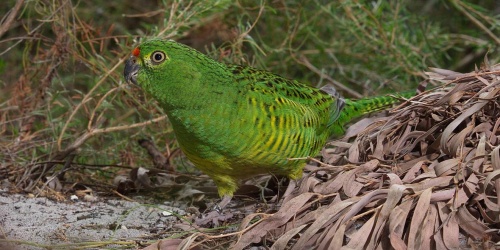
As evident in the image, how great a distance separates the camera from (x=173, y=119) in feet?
12.2

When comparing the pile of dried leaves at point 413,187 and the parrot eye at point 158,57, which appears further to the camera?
the parrot eye at point 158,57

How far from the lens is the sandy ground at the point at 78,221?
3.35 m

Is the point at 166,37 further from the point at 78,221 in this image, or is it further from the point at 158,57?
the point at 78,221

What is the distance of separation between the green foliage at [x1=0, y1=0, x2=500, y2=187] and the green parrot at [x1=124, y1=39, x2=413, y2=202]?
74cm

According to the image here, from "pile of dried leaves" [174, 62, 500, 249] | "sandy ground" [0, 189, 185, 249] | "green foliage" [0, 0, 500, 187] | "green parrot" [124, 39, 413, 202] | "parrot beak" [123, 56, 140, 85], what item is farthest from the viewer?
"green foliage" [0, 0, 500, 187]

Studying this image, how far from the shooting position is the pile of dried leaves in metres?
2.90

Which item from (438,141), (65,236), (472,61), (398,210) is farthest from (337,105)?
(472,61)

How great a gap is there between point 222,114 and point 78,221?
889mm

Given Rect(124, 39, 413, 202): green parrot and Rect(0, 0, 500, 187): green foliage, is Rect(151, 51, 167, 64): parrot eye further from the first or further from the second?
Rect(0, 0, 500, 187): green foliage

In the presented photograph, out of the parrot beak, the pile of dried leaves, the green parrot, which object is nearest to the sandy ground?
the green parrot

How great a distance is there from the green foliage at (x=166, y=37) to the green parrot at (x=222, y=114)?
742 millimetres

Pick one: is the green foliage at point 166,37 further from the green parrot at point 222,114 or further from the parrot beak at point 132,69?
the green parrot at point 222,114

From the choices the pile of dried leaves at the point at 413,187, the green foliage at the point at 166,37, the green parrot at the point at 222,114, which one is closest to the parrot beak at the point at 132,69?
the green parrot at the point at 222,114

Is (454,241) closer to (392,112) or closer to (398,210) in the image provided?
(398,210)
